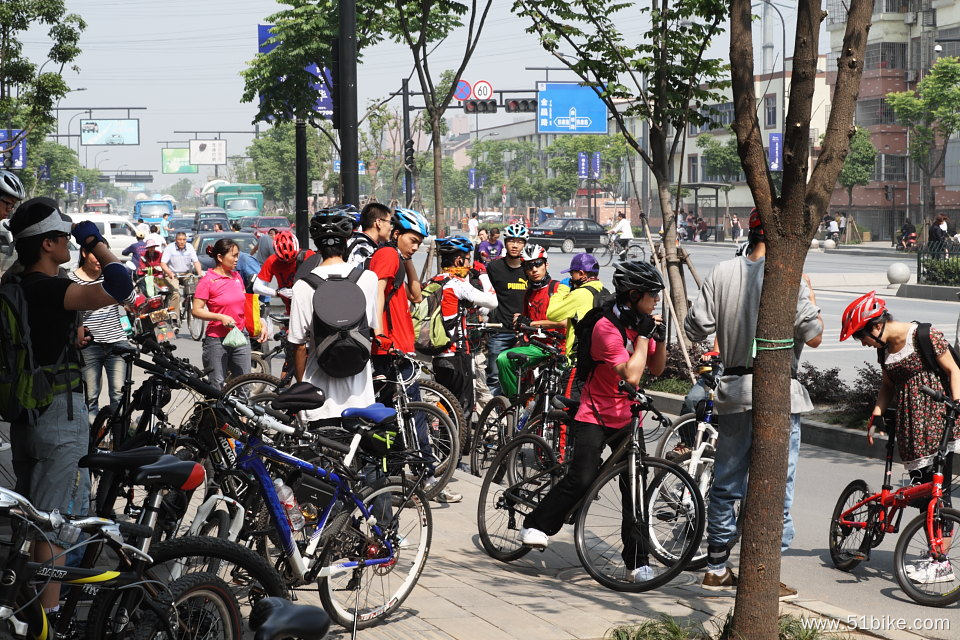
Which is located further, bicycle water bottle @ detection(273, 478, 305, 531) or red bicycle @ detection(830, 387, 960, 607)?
red bicycle @ detection(830, 387, 960, 607)

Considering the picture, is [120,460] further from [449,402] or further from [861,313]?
[449,402]

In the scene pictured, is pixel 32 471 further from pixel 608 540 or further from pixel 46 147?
pixel 46 147

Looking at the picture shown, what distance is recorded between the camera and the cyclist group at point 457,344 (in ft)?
15.9

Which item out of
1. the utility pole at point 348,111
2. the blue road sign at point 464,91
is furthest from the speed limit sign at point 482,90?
the utility pole at point 348,111

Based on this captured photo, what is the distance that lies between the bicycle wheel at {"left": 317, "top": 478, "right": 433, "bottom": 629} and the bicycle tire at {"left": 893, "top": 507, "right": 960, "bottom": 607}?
254cm

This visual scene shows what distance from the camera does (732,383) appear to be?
6207 millimetres

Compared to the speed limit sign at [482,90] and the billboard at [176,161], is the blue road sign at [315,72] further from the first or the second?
the billboard at [176,161]

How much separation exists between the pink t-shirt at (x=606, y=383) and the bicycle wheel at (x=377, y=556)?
1149mm

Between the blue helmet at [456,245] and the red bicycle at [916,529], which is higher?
the blue helmet at [456,245]

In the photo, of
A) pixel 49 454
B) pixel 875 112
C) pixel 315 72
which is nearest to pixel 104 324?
pixel 49 454

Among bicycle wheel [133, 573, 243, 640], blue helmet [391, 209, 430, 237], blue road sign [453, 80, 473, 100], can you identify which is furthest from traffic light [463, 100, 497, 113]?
bicycle wheel [133, 573, 243, 640]

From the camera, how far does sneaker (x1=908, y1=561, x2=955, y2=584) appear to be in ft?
20.0

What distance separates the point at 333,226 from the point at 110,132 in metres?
109

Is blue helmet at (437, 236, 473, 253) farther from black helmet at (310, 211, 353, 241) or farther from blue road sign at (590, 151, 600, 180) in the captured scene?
blue road sign at (590, 151, 600, 180)
